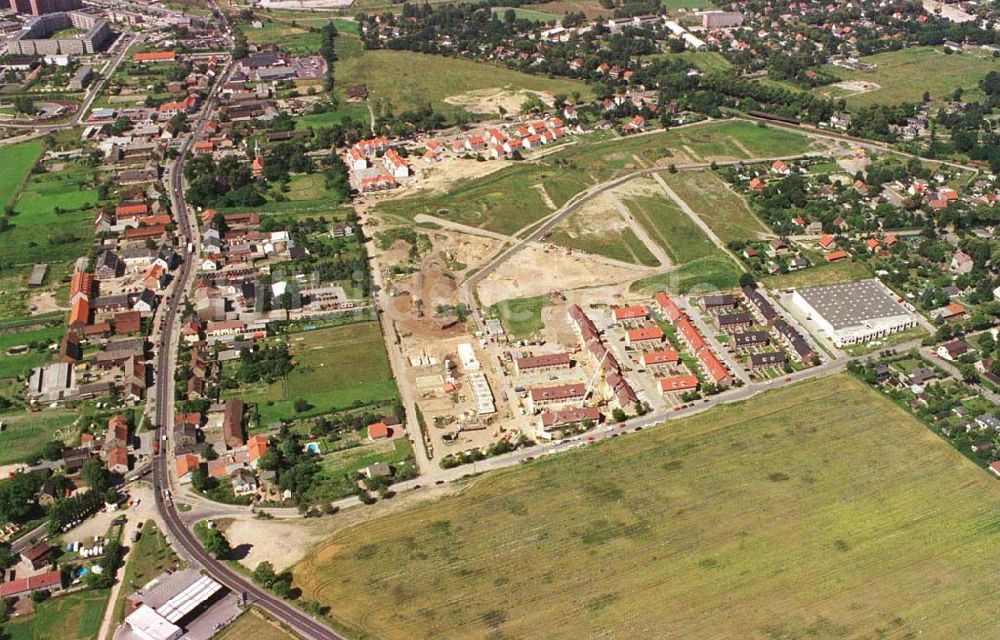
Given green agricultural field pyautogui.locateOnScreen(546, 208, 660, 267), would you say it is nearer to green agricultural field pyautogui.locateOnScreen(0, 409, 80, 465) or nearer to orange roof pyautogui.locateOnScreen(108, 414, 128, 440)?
orange roof pyautogui.locateOnScreen(108, 414, 128, 440)

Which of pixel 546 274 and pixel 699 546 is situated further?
pixel 546 274

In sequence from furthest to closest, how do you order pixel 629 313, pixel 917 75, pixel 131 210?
pixel 917 75
pixel 131 210
pixel 629 313

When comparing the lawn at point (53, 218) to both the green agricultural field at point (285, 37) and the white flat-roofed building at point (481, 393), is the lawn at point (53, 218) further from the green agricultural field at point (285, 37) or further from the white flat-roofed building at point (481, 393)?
the green agricultural field at point (285, 37)

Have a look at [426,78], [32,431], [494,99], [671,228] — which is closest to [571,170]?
[671,228]

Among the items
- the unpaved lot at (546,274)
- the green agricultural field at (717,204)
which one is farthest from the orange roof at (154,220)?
the green agricultural field at (717,204)

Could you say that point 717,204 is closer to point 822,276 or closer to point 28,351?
point 822,276

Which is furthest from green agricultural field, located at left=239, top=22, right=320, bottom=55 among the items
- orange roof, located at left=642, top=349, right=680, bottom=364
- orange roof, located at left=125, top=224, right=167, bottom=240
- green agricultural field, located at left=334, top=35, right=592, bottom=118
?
orange roof, located at left=642, top=349, right=680, bottom=364

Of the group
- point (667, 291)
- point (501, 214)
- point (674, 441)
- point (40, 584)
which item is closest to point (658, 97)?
point (501, 214)
